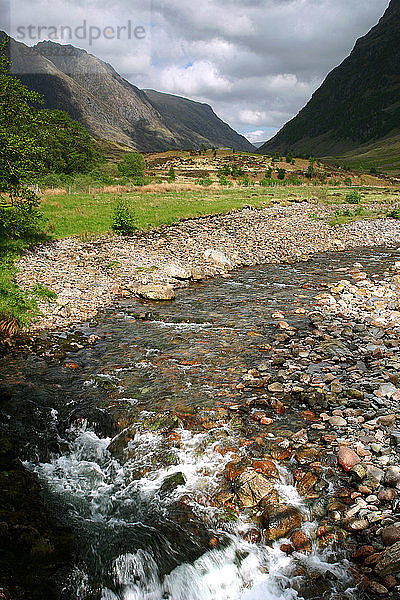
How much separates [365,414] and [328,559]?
11.0 feet

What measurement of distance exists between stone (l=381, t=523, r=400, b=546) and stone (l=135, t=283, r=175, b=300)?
13.0 metres

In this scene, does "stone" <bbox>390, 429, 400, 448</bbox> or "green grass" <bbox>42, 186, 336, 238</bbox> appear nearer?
"stone" <bbox>390, 429, 400, 448</bbox>

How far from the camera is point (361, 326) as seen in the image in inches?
515

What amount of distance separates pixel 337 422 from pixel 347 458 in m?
1.14

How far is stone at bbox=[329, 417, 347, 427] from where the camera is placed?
7841 mm

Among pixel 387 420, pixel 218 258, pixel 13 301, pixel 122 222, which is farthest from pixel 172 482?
pixel 122 222

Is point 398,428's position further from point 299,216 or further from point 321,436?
point 299,216

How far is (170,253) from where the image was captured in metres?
24.3

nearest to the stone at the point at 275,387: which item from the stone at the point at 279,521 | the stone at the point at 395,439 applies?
the stone at the point at 395,439

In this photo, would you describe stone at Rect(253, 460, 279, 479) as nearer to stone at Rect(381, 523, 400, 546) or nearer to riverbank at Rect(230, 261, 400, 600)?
riverbank at Rect(230, 261, 400, 600)

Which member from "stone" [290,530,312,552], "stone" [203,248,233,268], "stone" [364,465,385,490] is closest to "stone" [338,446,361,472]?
"stone" [364,465,385,490]

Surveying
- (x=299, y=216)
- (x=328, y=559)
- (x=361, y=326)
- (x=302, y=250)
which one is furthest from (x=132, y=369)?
(x=299, y=216)

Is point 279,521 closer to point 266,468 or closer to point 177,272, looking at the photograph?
point 266,468

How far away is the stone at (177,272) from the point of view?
20.2 m
